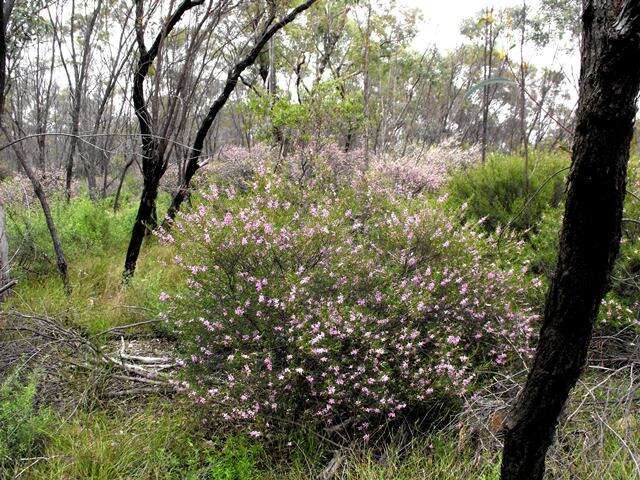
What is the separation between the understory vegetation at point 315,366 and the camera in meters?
2.68

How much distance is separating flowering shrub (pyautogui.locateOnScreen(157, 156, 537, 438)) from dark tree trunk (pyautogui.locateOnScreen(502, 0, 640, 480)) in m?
1.13

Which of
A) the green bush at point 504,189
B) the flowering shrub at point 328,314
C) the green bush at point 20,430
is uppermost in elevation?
the green bush at point 504,189

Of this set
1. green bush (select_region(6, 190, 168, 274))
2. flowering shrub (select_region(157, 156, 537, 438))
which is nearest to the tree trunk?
green bush (select_region(6, 190, 168, 274))

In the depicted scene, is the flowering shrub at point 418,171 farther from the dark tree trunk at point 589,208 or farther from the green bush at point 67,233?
the dark tree trunk at point 589,208

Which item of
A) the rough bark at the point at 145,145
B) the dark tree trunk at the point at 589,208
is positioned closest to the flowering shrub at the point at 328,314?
the dark tree trunk at the point at 589,208

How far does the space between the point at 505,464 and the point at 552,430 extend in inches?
8.7

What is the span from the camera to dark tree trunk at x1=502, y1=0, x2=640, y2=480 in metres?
1.11

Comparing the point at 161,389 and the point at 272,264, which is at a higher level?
the point at 272,264

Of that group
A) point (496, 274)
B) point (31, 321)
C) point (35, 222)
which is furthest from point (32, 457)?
point (35, 222)

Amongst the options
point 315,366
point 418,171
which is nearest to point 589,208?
point 315,366

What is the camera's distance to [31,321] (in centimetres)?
381

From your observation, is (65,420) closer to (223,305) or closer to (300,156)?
(223,305)

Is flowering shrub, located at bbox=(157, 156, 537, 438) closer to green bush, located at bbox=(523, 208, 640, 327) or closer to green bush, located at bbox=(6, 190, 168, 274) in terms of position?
green bush, located at bbox=(523, 208, 640, 327)

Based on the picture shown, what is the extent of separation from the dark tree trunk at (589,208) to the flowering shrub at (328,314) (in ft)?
3.70
